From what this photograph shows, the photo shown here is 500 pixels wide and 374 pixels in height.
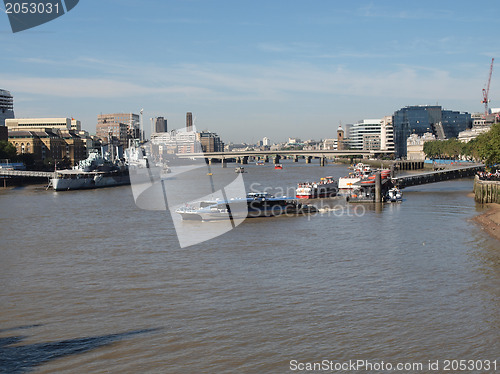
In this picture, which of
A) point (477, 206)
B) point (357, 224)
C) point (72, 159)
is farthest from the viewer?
point (72, 159)

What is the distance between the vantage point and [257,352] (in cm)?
1084

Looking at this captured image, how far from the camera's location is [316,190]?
4175 cm

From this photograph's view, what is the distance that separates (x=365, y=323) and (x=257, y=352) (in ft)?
9.00

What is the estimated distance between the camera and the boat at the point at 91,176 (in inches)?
2283

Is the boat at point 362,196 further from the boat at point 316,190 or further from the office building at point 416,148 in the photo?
the office building at point 416,148

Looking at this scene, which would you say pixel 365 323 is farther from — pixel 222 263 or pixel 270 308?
pixel 222 263

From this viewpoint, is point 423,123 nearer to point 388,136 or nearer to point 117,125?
point 388,136

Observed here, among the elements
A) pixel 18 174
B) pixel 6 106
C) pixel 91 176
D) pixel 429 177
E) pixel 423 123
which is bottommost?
pixel 429 177

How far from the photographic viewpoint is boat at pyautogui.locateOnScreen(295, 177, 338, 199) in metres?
40.9

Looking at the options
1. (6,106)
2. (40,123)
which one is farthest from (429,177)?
(6,106)

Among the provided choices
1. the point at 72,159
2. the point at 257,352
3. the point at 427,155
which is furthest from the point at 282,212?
the point at 427,155

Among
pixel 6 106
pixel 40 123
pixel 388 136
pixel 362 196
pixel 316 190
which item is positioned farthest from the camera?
pixel 388 136

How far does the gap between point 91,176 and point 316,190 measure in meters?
31.0

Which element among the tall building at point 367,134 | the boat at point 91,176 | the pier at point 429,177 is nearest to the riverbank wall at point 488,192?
the pier at point 429,177
